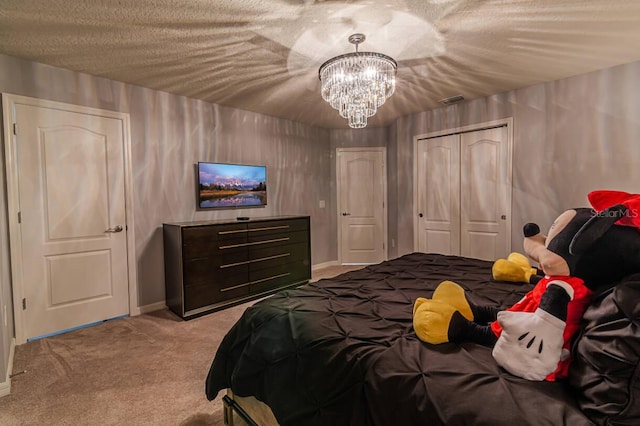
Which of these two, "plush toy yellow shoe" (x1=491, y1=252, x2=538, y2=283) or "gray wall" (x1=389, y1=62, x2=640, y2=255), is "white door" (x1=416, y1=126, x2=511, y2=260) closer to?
"gray wall" (x1=389, y1=62, x2=640, y2=255)

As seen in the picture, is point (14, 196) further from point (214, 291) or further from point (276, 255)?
point (276, 255)

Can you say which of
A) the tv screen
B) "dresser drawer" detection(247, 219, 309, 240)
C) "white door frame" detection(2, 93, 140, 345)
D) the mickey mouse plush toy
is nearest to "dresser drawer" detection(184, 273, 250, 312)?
"dresser drawer" detection(247, 219, 309, 240)

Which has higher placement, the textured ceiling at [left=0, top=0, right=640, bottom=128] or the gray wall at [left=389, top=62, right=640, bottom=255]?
the textured ceiling at [left=0, top=0, right=640, bottom=128]

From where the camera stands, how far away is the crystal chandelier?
7.51 ft

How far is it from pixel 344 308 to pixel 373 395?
1.76 ft

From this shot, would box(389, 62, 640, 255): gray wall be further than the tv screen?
No

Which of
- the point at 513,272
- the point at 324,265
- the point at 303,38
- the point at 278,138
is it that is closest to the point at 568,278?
the point at 513,272

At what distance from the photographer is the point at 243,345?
1.54m

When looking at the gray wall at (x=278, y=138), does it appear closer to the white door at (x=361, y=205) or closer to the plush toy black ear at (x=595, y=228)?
the white door at (x=361, y=205)


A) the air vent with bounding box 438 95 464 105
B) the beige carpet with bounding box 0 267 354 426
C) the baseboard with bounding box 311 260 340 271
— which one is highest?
the air vent with bounding box 438 95 464 105

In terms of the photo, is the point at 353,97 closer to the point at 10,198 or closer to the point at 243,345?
the point at 243,345

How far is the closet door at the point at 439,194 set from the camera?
4.21m

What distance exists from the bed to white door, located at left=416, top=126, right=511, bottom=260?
90.7 inches

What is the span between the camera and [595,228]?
906mm
